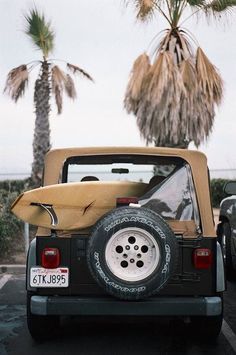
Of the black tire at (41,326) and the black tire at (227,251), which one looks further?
the black tire at (227,251)

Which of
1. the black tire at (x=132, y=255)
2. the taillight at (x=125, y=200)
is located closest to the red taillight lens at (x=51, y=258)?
the black tire at (x=132, y=255)

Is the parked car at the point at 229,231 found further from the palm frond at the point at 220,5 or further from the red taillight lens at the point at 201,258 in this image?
the palm frond at the point at 220,5

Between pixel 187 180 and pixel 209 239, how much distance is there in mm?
651

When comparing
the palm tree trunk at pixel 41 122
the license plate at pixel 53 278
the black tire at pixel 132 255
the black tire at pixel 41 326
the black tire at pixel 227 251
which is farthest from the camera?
the palm tree trunk at pixel 41 122

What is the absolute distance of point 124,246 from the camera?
15.4 ft

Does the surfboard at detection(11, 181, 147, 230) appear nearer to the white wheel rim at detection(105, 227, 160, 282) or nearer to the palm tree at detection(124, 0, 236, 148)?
the white wheel rim at detection(105, 227, 160, 282)

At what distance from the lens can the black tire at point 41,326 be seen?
538 cm

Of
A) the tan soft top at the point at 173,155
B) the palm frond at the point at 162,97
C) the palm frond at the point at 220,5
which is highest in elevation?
the palm frond at the point at 220,5

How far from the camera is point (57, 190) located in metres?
5.17

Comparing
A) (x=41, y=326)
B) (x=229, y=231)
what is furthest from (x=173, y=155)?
(x=229, y=231)

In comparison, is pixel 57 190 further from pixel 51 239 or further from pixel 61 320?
pixel 61 320

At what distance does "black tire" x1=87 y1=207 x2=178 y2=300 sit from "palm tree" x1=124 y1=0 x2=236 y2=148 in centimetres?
1433

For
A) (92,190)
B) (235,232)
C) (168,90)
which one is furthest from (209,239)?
(168,90)

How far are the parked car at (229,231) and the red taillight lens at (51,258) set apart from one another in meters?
3.71
